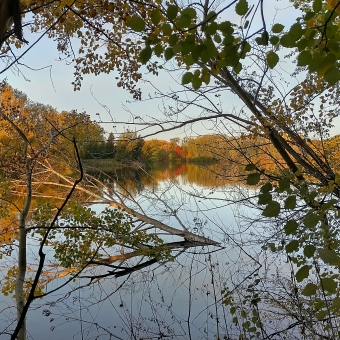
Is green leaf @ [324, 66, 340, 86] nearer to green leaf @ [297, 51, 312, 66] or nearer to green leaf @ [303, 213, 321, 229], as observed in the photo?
green leaf @ [297, 51, 312, 66]

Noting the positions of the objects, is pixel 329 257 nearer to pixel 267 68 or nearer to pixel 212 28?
pixel 212 28

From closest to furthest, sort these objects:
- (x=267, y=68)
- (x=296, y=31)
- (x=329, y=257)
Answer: (x=329, y=257), (x=296, y=31), (x=267, y=68)

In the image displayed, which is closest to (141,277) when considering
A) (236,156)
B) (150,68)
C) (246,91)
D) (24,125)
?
(236,156)

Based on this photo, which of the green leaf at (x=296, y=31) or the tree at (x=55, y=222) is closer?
the green leaf at (x=296, y=31)

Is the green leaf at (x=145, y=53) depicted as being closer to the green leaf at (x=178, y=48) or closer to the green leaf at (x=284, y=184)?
the green leaf at (x=178, y=48)

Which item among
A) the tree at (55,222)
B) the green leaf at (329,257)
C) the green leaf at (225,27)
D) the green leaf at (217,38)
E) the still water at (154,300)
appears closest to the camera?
the green leaf at (329,257)

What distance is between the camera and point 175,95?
397 centimetres

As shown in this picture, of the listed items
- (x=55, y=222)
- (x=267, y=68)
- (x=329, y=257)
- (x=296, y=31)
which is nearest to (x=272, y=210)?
(x=329, y=257)

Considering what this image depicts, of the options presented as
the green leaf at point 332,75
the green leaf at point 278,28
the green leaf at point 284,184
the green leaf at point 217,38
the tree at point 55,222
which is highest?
the tree at point 55,222

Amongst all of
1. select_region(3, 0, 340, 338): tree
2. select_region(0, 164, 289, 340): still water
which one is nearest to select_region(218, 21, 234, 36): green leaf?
select_region(3, 0, 340, 338): tree

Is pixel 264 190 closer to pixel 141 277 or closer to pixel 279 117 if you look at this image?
pixel 279 117

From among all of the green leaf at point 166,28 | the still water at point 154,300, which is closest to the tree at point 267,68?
the green leaf at point 166,28

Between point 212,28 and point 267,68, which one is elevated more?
point 267,68

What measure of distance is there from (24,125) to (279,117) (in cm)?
361
